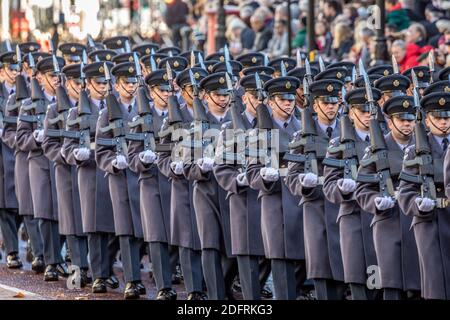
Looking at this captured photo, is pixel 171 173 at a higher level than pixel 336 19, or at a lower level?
lower

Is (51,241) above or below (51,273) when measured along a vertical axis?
above

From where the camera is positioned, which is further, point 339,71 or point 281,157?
point 339,71

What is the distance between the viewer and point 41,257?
20.2 meters

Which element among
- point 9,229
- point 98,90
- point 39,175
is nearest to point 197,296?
point 98,90

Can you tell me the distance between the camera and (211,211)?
56.1ft

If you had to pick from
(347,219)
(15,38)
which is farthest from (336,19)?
(15,38)

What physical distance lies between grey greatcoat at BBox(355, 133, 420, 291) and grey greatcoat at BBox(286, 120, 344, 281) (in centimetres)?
89

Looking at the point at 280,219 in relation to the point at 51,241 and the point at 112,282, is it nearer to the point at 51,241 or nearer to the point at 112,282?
the point at 112,282

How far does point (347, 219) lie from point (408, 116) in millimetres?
1001

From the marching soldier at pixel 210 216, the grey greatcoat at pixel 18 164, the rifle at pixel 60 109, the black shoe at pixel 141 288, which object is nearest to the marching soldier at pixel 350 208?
the marching soldier at pixel 210 216

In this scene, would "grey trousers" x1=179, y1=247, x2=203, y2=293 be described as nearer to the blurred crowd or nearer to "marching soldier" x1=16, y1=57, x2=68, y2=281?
"marching soldier" x1=16, y1=57, x2=68, y2=281

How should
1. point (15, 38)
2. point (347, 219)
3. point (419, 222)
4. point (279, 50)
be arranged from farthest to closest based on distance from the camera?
point (15, 38), point (279, 50), point (347, 219), point (419, 222)

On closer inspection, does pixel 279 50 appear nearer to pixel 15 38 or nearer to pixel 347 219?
pixel 347 219

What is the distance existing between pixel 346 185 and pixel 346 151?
1.44 feet
